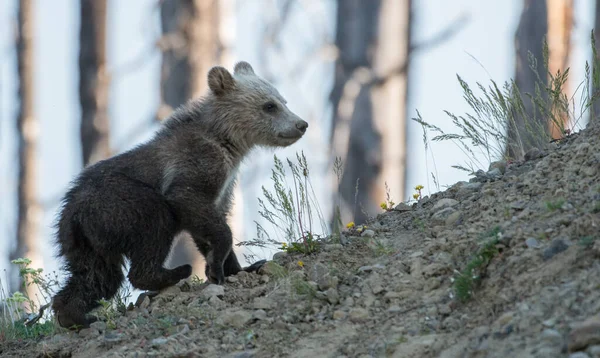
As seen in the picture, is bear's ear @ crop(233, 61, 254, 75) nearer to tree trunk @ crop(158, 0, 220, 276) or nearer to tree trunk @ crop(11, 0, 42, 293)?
tree trunk @ crop(158, 0, 220, 276)

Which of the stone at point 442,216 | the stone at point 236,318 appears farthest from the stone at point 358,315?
the stone at point 442,216

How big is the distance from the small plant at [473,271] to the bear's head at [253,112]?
2828 mm

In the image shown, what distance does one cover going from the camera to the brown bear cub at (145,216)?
571 centimetres

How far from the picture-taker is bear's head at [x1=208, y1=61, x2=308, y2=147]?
22.7 feet

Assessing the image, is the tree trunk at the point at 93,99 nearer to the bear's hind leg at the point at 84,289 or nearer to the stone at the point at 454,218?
the bear's hind leg at the point at 84,289

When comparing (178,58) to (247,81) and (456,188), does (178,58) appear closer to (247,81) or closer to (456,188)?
(247,81)

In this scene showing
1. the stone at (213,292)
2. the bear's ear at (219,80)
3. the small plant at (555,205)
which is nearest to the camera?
the small plant at (555,205)

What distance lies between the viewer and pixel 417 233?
17.9 ft

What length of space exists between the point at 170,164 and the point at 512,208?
2469 millimetres

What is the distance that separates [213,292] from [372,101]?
748cm

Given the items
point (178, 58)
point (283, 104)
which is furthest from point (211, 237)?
point (178, 58)

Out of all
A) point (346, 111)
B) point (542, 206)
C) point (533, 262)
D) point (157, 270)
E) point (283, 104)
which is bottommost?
point (533, 262)

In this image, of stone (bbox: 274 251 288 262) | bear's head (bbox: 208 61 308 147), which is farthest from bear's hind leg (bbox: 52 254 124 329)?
bear's head (bbox: 208 61 308 147)

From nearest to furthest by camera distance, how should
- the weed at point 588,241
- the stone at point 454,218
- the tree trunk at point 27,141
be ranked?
the weed at point 588,241 < the stone at point 454,218 < the tree trunk at point 27,141
